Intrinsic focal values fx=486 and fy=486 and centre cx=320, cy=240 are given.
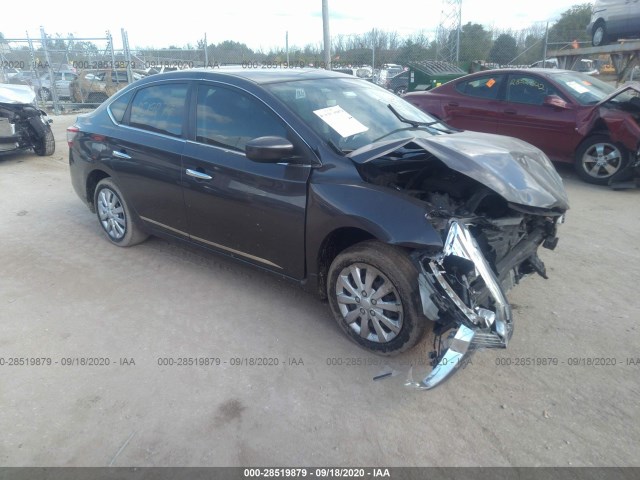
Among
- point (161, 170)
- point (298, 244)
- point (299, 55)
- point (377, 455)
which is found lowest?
point (377, 455)

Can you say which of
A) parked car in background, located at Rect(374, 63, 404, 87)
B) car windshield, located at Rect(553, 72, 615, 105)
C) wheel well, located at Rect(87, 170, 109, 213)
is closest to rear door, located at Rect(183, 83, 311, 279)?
wheel well, located at Rect(87, 170, 109, 213)

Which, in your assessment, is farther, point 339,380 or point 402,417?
point 339,380

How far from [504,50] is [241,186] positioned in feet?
64.7

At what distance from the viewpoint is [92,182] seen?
512cm

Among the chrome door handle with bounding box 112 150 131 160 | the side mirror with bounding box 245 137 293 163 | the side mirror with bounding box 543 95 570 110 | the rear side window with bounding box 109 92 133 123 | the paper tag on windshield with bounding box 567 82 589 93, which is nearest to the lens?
the side mirror with bounding box 245 137 293 163

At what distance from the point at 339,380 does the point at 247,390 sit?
0.57m

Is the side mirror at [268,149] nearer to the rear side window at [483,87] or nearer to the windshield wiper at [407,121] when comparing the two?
the windshield wiper at [407,121]

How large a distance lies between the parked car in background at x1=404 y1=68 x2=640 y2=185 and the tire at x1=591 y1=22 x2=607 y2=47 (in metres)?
6.52

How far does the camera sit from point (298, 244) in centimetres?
343

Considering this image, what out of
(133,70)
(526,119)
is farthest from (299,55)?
(526,119)

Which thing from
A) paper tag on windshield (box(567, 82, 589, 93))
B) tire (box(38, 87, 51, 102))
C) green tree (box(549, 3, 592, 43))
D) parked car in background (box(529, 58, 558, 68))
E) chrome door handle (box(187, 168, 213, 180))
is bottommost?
chrome door handle (box(187, 168, 213, 180))

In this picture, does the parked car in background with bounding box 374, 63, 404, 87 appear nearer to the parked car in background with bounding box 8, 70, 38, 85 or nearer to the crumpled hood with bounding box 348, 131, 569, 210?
the parked car in background with bounding box 8, 70, 38, 85

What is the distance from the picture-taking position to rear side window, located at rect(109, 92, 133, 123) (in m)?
4.66

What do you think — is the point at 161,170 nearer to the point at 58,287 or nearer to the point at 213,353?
the point at 58,287
